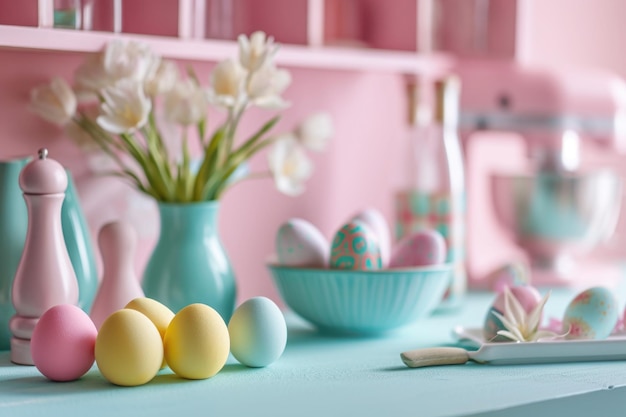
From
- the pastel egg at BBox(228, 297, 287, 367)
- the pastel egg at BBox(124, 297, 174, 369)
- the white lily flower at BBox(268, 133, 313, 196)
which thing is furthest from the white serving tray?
the white lily flower at BBox(268, 133, 313, 196)

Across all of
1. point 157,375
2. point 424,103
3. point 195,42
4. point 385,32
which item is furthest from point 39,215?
point 424,103

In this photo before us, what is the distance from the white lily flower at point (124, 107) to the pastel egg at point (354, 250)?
28 cm

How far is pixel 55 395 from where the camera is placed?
0.91 meters

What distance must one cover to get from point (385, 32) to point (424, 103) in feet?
0.75

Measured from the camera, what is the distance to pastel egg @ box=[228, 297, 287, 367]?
1.00 metres

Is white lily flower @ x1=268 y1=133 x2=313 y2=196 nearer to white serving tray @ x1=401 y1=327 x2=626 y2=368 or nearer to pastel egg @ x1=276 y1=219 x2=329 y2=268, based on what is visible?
pastel egg @ x1=276 y1=219 x2=329 y2=268

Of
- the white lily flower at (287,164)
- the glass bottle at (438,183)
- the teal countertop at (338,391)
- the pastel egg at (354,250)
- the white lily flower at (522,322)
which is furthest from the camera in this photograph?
the glass bottle at (438,183)

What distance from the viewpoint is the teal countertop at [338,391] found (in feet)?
2.83

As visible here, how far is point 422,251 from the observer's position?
4.06ft

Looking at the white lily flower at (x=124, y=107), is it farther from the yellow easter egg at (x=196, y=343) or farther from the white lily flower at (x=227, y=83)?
the yellow easter egg at (x=196, y=343)

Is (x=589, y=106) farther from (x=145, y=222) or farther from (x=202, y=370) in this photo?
(x=202, y=370)

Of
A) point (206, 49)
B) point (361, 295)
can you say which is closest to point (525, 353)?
point (361, 295)

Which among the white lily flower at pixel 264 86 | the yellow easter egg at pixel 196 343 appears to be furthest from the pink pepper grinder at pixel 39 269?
the white lily flower at pixel 264 86

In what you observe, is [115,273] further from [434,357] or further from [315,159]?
[315,159]
